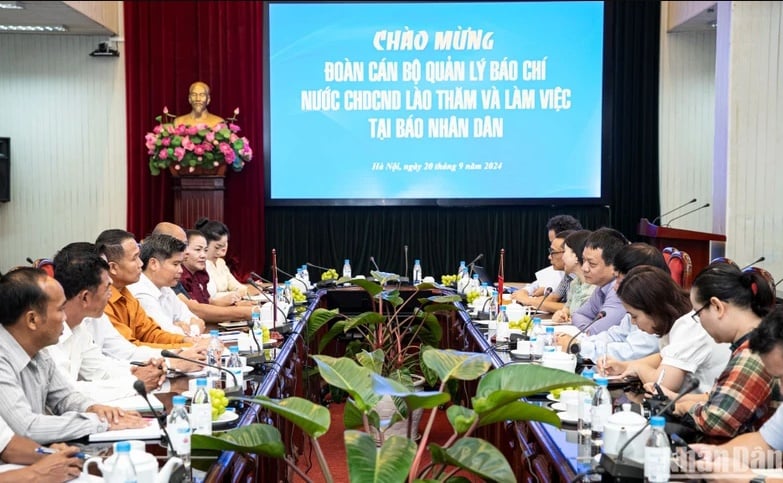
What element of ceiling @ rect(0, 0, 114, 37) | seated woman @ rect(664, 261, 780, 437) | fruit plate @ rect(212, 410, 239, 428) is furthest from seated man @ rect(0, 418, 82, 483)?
ceiling @ rect(0, 0, 114, 37)

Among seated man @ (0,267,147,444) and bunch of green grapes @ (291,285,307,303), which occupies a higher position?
seated man @ (0,267,147,444)

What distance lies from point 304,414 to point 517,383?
45 centimetres

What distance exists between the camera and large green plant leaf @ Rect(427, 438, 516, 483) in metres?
1.78

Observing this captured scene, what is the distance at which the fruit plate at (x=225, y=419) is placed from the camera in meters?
2.32

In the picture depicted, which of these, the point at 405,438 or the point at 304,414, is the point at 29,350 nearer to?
the point at 304,414

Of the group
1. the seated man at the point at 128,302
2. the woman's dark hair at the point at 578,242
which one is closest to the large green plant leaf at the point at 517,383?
the seated man at the point at 128,302

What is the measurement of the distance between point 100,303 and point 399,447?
1409mm

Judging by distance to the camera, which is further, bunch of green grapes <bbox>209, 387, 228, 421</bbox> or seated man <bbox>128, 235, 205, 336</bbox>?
seated man <bbox>128, 235, 205, 336</bbox>

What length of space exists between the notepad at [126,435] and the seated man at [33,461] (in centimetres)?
14

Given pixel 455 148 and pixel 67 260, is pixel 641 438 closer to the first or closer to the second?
pixel 67 260

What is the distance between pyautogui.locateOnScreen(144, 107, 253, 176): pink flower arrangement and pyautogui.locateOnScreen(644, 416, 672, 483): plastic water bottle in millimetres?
6032

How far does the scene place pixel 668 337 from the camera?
9.78 feet

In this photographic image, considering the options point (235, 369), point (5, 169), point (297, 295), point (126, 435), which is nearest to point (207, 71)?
point (5, 169)

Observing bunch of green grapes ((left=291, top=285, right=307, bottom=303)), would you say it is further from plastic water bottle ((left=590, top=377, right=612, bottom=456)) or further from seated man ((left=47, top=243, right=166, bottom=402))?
plastic water bottle ((left=590, top=377, right=612, bottom=456))
